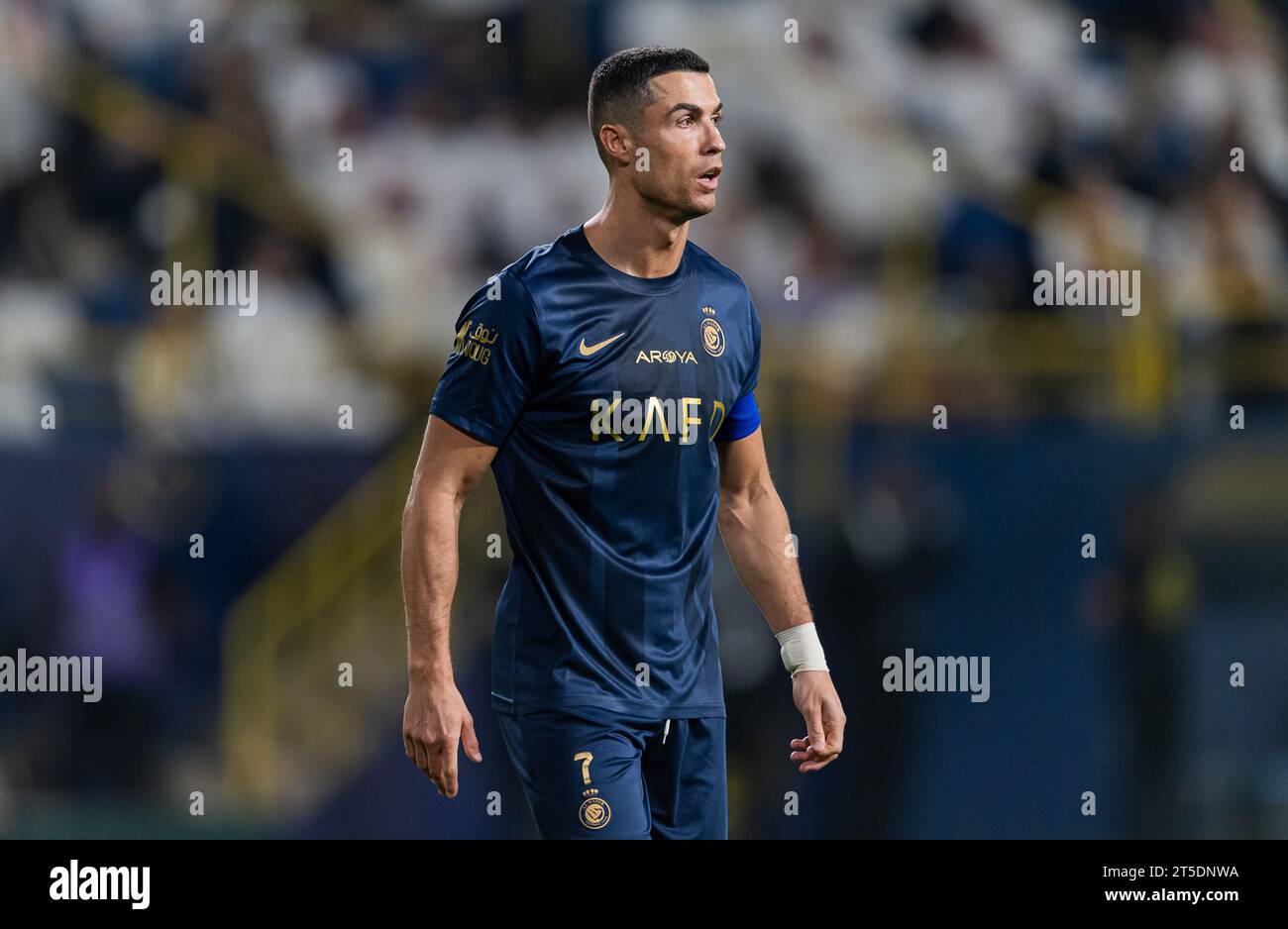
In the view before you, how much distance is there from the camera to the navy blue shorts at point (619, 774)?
361cm

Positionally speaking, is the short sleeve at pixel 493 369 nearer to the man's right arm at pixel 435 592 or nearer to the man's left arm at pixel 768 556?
the man's right arm at pixel 435 592

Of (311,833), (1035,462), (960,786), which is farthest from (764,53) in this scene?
(311,833)

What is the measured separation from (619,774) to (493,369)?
2.89 ft

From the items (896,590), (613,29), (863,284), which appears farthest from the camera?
(613,29)

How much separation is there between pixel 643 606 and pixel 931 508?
174 inches

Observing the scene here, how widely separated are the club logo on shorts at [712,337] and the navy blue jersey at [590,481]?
0.21 feet

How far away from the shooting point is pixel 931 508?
7949 mm

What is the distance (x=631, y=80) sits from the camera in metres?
3.90

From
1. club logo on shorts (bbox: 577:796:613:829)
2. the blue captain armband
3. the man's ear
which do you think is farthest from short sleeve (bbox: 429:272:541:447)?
club logo on shorts (bbox: 577:796:613:829)

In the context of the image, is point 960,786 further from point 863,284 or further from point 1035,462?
point 863,284

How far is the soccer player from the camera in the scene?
365 centimetres

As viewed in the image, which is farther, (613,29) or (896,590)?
(613,29)
